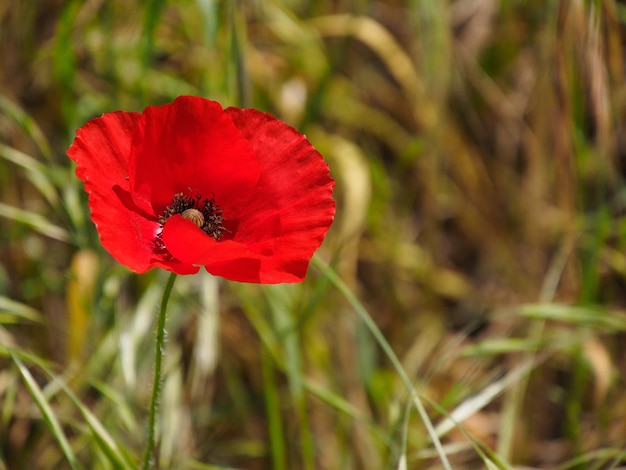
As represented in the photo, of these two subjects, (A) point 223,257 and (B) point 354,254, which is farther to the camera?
(B) point 354,254

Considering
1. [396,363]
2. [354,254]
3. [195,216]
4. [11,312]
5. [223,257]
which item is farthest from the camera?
[354,254]

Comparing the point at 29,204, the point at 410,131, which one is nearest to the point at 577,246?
the point at 410,131

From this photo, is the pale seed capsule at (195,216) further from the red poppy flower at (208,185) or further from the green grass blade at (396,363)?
the green grass blade at (396,363)

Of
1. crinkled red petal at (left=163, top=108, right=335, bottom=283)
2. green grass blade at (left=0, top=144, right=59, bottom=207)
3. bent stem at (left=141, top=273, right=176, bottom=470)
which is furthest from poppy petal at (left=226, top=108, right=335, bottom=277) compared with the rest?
green grass blade at (left=0, top=144, right=59, bottom=207)

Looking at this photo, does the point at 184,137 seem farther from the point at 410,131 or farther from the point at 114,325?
the point at 410,131

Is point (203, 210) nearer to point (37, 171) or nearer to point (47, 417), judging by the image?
point (47, 417)

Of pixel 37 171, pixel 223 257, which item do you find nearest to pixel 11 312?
pixel 37 171

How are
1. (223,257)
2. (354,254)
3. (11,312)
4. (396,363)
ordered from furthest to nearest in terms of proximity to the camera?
(354,254)
(11,312)
(396,363)
(223,257)
